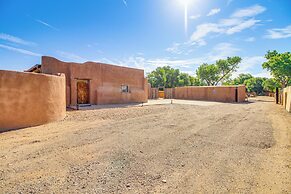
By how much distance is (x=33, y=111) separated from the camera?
252 inches

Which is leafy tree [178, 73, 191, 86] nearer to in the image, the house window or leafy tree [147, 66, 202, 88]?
leafy tree [147, 66, 202, 88]

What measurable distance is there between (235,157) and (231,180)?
3.59ft

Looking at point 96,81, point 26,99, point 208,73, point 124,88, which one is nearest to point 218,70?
Result: point 208,73

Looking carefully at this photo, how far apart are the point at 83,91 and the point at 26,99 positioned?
8.44 meters

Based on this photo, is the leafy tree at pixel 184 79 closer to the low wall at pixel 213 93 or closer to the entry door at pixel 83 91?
the low wall at pixel 213 93

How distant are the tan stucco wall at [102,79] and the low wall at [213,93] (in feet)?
38.2

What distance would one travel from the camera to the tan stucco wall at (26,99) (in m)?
5.66

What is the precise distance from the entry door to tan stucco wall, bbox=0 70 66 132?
6.89 m

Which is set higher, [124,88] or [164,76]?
[164,76]

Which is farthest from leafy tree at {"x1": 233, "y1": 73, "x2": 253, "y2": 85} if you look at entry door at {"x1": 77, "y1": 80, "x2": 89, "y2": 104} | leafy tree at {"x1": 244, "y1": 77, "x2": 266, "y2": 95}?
entry door at {"x1": 77, "y1": 80, "x2": 89, "y2": 104}

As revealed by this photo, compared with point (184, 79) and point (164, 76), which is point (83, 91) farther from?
point (184, 79)

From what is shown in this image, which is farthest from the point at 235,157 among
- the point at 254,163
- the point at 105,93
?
the point at 105,93

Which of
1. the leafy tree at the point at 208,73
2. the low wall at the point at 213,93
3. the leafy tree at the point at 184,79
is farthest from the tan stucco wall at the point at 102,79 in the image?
the leafy tree at the point at 208,73

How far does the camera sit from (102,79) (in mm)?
14984
